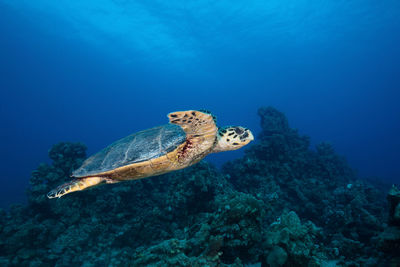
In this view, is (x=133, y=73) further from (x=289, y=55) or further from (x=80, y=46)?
(x=289, y=55)

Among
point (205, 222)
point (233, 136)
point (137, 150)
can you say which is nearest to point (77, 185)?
point (137, 150)

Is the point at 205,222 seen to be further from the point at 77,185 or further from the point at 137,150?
the point at 77,185

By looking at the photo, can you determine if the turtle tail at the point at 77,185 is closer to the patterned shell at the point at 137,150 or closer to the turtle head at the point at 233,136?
the patterned shell at the point at 137,150

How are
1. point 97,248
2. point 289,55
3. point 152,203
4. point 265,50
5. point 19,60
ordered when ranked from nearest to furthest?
point 97,248 → point 152,203 → point 265,50 → point 289,55 → point 19,60

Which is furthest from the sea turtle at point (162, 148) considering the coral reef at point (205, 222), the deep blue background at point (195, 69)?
the deep blue background at point (195, 69)

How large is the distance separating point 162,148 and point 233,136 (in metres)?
1.84

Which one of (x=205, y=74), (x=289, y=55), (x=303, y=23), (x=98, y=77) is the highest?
(x=98, y=77)

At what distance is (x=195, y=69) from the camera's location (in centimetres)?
7312

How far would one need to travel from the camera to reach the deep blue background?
3558cm

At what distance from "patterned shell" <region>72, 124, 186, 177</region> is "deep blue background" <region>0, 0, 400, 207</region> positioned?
23650 millimetres

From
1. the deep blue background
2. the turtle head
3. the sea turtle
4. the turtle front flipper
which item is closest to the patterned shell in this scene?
the sea turtle

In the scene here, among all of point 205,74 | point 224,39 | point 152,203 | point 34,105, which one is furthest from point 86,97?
point 152,203

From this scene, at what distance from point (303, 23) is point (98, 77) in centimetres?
10473

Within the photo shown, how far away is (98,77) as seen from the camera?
9856cm
